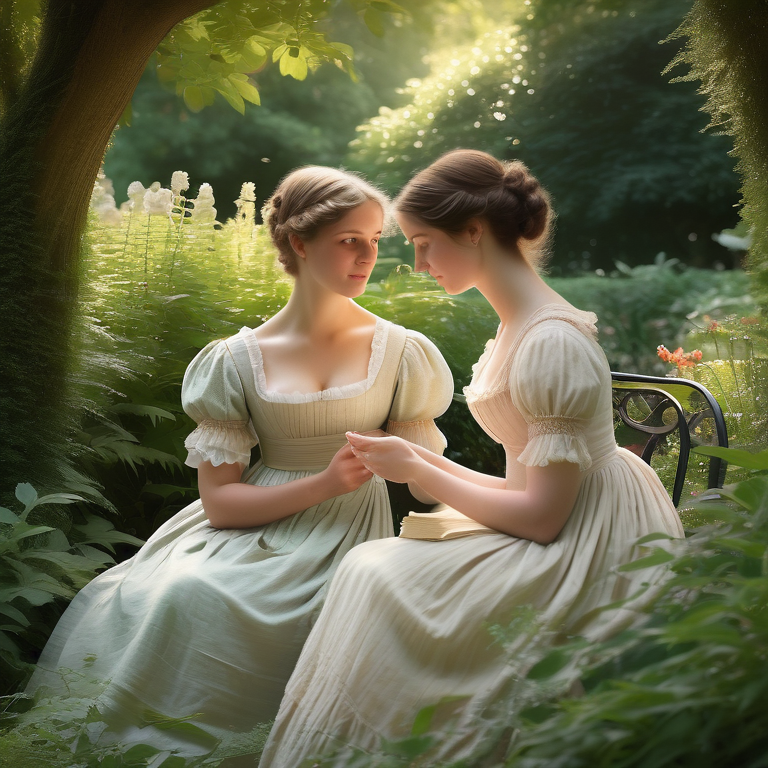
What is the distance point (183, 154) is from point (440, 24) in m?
5.00

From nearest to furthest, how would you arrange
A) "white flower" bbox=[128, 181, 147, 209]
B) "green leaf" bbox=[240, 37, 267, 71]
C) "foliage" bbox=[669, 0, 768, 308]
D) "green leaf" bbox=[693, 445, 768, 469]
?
"green leaf" bbox=[693, 445, 768, 469]
"foliage" bbox=[669, 0, 768, 308]
"green leaf" bbox=[240, 37, 267, 71]
"white flower" bbox=[128, 181, 147, 209]

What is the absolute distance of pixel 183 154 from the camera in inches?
484

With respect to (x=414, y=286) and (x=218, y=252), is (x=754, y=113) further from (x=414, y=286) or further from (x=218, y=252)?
(x=218, y=252)

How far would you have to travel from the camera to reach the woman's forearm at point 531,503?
5.69ft

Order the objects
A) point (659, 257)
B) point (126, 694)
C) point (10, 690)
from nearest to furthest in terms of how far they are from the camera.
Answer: point (126, 694) → point (10, 690) → point (659, 257)

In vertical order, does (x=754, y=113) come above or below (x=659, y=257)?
below

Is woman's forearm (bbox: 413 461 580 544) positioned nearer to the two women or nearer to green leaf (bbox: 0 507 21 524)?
the two women

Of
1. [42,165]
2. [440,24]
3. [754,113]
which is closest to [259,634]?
[42,165]

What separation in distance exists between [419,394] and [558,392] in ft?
2.32

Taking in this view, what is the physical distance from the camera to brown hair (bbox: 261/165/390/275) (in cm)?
220

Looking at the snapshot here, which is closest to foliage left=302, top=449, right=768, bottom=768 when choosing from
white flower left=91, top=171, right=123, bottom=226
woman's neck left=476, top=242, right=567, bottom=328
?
woman's neck left=476, top=242, right=567, bottom=328

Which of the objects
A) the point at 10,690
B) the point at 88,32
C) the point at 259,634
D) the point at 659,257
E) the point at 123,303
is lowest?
the point at 10,690

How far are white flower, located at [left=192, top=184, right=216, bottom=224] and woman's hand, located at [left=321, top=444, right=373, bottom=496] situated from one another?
7.08ft

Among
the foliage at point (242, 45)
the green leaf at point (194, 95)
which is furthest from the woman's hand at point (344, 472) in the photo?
the green leaf at point (194, 95)
